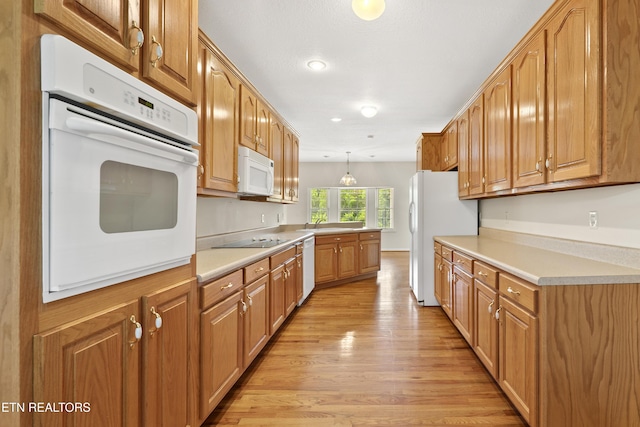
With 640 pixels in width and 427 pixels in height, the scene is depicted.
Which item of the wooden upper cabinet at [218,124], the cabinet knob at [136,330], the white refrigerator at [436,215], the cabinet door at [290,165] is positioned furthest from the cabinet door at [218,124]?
the white refrigerator at [436,215]

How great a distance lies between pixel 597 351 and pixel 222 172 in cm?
239

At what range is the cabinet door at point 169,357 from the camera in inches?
45.9

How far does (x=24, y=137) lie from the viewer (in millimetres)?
765

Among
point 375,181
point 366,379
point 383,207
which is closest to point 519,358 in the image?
point 366,379

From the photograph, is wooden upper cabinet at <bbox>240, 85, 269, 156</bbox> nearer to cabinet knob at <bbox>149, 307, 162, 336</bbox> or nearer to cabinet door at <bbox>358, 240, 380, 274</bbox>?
cabinet knob at <bbox>149, 307, 162, 336</bbox>

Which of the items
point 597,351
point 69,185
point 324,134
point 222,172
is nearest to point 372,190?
point 324,134

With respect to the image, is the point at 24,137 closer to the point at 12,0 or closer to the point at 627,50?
the point at 12,0

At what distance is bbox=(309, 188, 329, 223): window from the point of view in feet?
30.1

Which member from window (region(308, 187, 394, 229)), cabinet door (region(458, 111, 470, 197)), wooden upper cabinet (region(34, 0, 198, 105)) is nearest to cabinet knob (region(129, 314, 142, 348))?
wooden upper cabinet (region(34, 0, 198, 105))

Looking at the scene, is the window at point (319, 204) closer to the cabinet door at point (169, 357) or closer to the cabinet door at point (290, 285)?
the cabinet door at point (290, 285)

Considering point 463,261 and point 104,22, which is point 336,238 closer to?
point 463,261

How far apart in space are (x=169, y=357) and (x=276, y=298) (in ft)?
5.23

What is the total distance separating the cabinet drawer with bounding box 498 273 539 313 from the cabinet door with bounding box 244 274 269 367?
5.21ft

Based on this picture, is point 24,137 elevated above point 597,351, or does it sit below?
above
